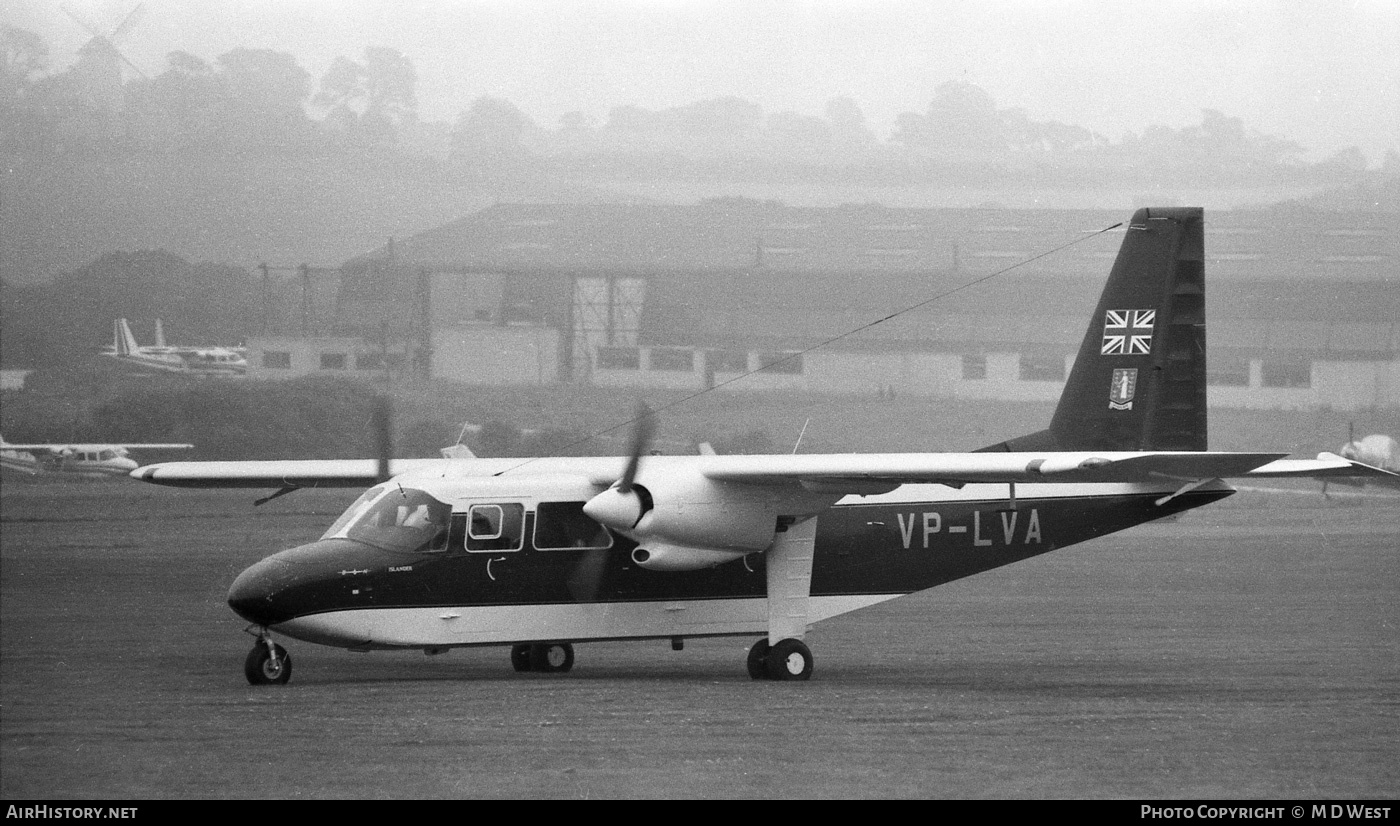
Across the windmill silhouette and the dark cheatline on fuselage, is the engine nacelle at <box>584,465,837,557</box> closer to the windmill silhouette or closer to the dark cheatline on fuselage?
the dark cheatline on fuselage

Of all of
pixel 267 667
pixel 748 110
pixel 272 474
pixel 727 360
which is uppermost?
pixel 748 110

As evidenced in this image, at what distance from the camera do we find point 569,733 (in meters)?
12.5

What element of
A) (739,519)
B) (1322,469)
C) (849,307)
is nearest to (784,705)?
(739,519)

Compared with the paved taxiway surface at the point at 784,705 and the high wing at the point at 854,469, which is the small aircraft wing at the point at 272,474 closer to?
the high wing at the point at 854,469

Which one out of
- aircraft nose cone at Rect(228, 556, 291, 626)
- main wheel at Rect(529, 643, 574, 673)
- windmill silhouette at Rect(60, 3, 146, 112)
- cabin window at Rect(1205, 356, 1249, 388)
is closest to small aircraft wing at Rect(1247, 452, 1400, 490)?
main wheel at Rect(529, 643, 574, 673)

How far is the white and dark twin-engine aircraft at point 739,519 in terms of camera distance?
15.6m

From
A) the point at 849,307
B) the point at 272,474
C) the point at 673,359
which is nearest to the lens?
the point at 272,474

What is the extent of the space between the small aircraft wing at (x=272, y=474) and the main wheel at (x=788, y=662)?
4.69 meters

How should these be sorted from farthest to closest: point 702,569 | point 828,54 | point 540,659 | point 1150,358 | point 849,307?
point 828,54 → point 849,307 → point 1150,358 → point 540,659 → point 702,569

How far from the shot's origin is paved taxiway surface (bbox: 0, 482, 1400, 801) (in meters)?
10.8

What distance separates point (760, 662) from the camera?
16906mm

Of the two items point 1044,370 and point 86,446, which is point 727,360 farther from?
point 86,446

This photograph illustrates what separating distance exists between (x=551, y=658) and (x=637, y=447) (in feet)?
10.7

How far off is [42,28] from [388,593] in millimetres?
12820
